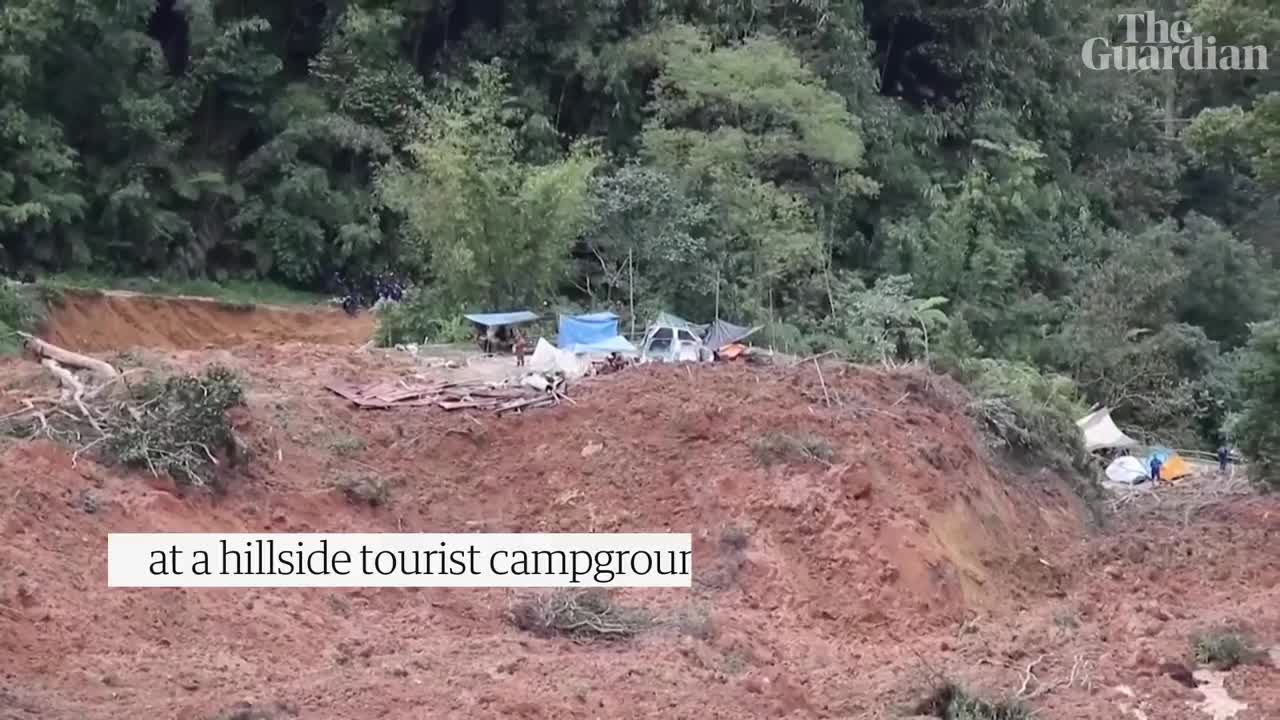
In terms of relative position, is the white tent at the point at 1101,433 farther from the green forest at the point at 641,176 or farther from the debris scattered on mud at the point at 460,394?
the debris scattered on mud at the point at 460,394

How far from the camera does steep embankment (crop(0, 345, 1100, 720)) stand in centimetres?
802

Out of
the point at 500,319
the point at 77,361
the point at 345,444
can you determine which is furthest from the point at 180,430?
the point at 500,319

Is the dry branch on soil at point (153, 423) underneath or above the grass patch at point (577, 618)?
above

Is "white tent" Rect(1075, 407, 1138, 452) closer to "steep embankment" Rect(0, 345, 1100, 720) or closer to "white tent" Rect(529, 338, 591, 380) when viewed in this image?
"steep embankment" Rect(0, 345, 1100, 720)

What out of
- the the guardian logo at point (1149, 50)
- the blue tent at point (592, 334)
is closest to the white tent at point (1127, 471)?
the blue tent at point (592, 334)

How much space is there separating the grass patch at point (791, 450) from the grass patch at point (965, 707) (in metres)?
4.10

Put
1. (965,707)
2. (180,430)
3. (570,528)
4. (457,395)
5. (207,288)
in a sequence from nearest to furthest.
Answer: (965,707) < (180,430) < (570,528) < (457,395) < (207,288)

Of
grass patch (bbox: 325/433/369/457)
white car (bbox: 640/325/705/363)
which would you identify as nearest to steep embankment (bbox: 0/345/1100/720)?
grass patch (bbox: 325/433/369/457)

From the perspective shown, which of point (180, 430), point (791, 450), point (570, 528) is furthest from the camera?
point (791, 450)

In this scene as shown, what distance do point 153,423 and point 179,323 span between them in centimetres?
1219

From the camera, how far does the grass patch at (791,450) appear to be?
11.6 meters
